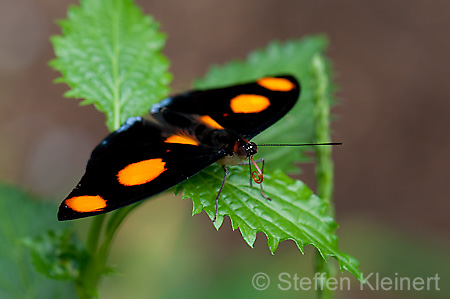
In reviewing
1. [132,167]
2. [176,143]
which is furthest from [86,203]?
[176,143]

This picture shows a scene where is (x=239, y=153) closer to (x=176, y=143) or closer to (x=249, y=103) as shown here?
(x=176, y=143)

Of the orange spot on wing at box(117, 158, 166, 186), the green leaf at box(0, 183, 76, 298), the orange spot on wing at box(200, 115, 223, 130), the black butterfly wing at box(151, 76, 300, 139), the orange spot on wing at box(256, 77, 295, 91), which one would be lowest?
the green leaf at box(0, 183, 76, 298)

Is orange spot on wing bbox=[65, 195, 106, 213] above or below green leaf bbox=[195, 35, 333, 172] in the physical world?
below

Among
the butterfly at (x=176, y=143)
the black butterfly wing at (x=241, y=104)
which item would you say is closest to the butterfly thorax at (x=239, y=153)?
the butterfly at (x=176, y=143)

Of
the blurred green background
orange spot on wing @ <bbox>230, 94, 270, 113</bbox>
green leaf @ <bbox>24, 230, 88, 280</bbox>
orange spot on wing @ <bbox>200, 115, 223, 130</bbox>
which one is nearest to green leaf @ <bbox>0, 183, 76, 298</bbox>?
green leaf @ <bbox>24, 230, 88, 280</bbox>

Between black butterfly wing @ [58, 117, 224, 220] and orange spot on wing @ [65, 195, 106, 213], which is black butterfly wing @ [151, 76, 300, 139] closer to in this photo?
black butterfly wing @ [58, 117, 224, 220]

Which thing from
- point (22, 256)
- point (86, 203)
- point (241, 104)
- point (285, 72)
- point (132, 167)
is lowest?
point (22, 256)
